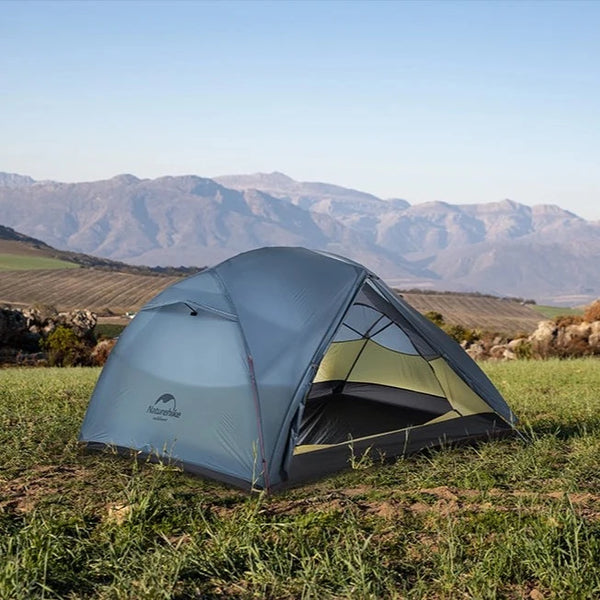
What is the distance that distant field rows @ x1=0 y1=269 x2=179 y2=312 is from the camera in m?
95.5

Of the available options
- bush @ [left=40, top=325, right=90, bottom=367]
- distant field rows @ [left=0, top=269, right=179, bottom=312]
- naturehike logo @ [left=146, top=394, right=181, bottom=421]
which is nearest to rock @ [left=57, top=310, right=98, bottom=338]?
bush @ [left=40, top=325, right=90, bottom=367]

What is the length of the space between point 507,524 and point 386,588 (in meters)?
1.25

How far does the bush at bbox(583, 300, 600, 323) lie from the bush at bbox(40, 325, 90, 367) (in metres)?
20.5

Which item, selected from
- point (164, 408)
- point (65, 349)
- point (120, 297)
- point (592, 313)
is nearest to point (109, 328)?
point (65, 349)

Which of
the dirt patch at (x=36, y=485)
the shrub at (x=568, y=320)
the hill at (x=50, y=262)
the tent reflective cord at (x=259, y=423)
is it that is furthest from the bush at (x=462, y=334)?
the hill at (x=50, y=262)

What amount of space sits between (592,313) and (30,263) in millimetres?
130781

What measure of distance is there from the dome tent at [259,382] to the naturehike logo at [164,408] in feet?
0.04

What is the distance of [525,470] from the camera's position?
7238 mm

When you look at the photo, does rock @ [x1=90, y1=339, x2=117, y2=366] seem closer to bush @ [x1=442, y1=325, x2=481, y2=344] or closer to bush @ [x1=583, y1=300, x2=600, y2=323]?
bush @ [x1=442, y1=325, x2=481, y2=344]

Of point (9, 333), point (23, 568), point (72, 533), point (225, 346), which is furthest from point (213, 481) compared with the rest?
point (9, 333)

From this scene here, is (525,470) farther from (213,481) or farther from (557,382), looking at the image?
(557,382)

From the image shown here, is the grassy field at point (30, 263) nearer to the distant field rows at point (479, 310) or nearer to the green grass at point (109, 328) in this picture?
the distant field rows at point (479, 310)

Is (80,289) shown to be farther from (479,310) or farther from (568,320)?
(568,320)

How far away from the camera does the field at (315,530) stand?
473cm
